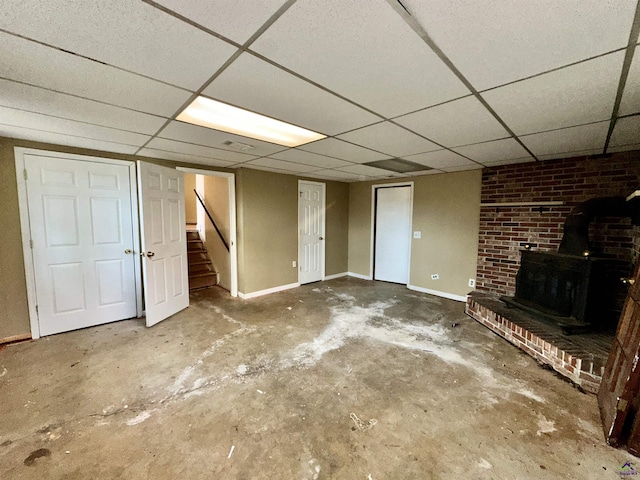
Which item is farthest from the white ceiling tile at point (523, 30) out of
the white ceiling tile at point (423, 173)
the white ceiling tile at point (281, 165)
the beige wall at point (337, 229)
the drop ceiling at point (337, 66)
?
the beige wall at point (337, 229)

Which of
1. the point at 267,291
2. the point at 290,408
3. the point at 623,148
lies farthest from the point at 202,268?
the point at 623,148

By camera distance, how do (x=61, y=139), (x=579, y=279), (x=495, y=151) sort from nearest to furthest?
1. (x=579, y=279)
2. (x=61, y=139)
3. (x=495, y=151)

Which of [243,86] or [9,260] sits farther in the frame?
[9,260]

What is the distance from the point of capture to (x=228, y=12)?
3.20 feet

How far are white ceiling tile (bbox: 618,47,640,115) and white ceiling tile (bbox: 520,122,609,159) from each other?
0.29 metres

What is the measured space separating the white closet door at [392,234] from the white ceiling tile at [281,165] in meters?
1.86

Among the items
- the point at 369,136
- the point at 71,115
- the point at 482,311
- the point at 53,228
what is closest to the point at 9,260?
the point at 53,228

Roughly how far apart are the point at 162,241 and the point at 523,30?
3810 millimetres

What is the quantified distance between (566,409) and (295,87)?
289cm

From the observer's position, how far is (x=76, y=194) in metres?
3.09

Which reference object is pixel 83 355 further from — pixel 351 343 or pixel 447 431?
pixel 447 431

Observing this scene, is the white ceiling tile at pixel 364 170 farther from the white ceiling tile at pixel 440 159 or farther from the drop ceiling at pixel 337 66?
the drop ceiling at pixel 337 66

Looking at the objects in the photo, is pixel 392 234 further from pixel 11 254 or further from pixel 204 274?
pixel 11 254

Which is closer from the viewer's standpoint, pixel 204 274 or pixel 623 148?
pixel 623 148
